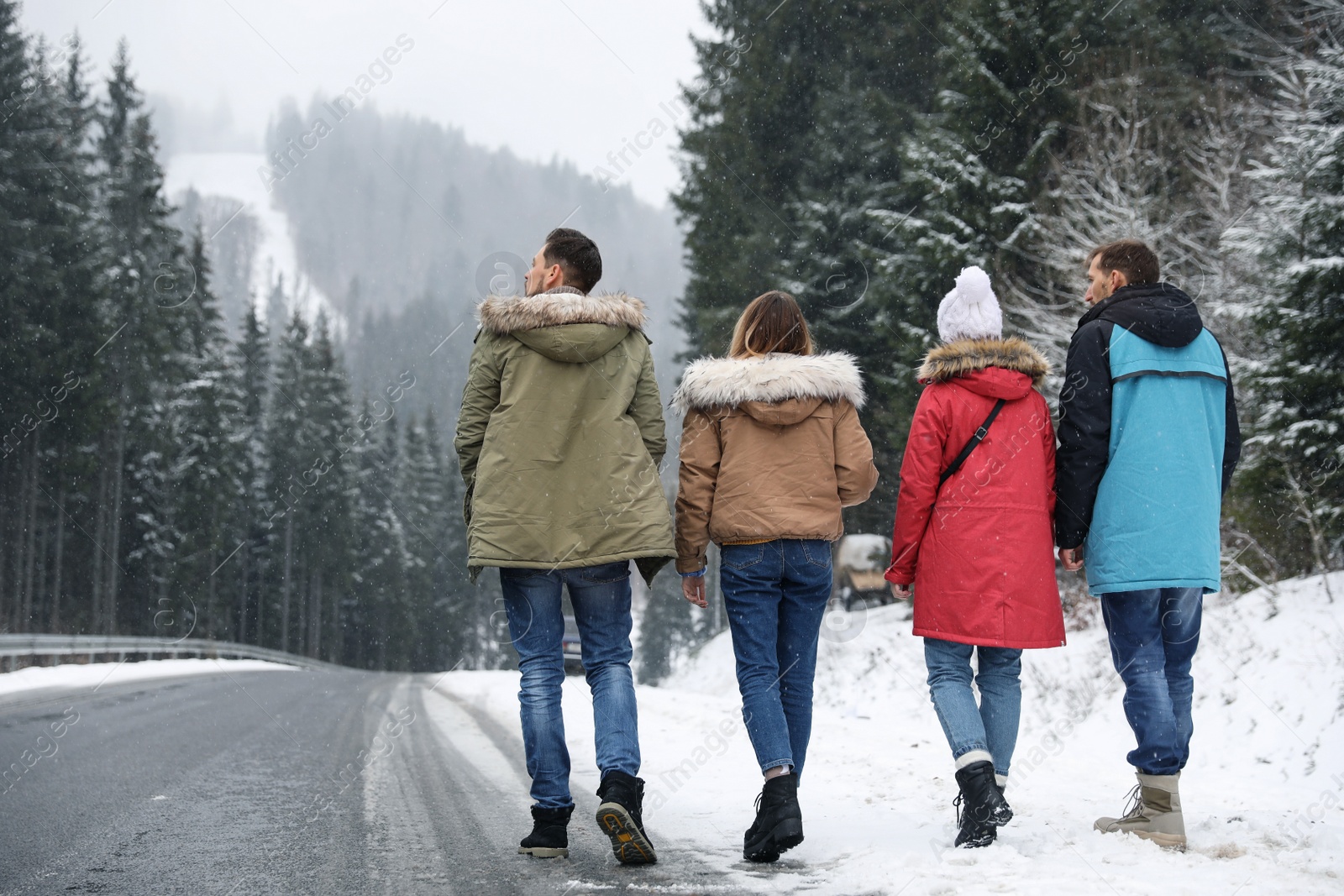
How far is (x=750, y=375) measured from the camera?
161 inches

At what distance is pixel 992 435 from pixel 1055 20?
13089 mm

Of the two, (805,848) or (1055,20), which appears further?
(1055,20)

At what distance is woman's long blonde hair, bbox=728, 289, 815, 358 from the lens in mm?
4297

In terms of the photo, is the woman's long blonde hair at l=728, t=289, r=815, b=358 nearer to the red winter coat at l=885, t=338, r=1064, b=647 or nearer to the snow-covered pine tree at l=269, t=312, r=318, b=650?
the red winter coat at l=885, t=338, r=1064, b=647

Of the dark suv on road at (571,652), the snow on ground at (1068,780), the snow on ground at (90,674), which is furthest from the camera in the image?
the dark suv on road at (571,652)

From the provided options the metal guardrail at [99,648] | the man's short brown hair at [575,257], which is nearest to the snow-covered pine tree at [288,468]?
the metal guardrail at [99,648]

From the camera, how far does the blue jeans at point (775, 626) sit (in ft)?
13.1

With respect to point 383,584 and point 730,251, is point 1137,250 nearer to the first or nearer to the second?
point 730,251

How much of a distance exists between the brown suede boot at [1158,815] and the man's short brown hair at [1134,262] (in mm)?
1948

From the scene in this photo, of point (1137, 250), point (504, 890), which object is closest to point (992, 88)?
point (1137, 250)

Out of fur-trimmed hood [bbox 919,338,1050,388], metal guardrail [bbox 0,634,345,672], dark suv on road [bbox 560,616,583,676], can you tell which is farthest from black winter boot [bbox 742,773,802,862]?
metal guardrail [bbox 0,634,345,672]

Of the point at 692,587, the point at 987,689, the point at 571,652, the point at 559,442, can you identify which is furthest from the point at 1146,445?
the point at 571,652

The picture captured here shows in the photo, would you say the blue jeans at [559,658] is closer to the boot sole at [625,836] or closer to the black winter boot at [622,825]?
the black winter boot at [622,825]

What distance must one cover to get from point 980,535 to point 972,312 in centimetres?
95
